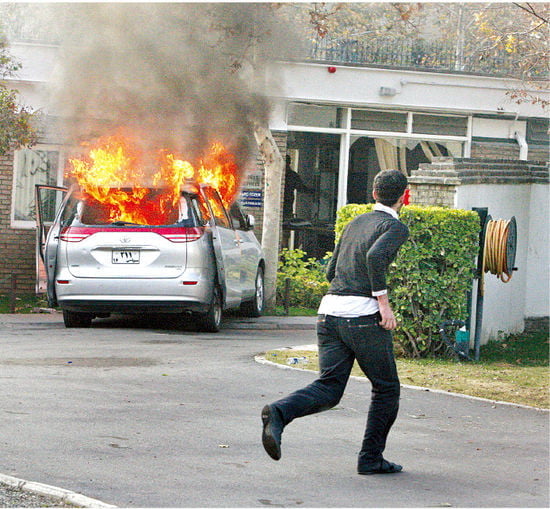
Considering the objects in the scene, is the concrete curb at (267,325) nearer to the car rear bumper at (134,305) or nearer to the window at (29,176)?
the car rear bumper at (134,305)

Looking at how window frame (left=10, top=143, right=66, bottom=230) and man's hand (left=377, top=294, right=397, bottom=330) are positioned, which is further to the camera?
window frame (left=10, top=143, right=66, bottom=230)

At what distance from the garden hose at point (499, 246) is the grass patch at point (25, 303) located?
7.53 metres

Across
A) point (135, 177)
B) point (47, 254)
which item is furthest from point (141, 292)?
point (135, 177)

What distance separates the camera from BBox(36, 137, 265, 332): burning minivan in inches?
515

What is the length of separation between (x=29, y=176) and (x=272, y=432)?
47.1 feet

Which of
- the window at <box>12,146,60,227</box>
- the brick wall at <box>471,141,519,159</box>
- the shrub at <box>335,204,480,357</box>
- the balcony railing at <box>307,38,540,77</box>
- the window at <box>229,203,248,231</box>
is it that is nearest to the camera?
the shrub at <box>335,204,480,357</box>

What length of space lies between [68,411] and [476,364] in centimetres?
488

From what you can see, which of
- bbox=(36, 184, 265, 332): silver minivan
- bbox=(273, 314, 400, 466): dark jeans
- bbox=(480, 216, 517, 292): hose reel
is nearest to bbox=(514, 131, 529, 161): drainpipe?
bbox=(36, 184, 265, 332): silver minivan

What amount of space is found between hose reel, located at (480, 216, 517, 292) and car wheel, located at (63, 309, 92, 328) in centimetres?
513

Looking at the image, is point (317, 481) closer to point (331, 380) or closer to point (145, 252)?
point (331, 380)

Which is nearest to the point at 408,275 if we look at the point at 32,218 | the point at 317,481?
the point at 317,481

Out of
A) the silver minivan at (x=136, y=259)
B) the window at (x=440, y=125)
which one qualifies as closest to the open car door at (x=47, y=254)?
the silver minivan at (x=136, y=259)

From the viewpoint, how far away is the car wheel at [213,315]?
13.6 m

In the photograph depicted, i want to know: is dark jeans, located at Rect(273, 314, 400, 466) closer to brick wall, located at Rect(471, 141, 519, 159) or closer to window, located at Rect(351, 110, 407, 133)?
window, located at Rect(351, 110, 407, 133)
